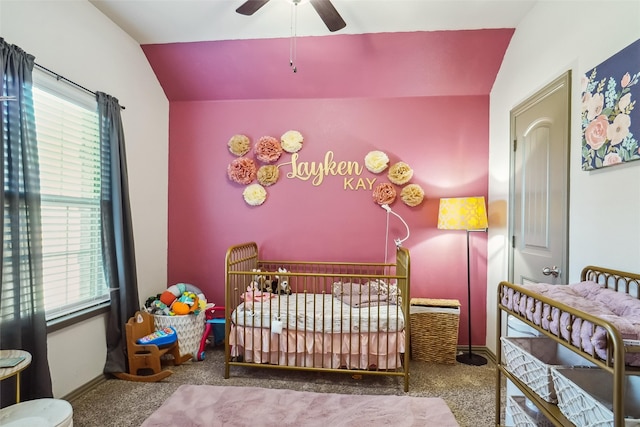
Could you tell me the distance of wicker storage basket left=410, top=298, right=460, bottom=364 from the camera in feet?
9.00

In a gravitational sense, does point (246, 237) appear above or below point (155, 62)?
below

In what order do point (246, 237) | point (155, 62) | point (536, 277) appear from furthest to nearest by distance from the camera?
point (246, 237)
point (155, 62)
point (536, 277)

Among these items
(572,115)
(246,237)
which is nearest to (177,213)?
(246,237)

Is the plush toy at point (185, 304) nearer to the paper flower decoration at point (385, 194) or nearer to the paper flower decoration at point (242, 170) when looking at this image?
the paper flower decoration at point (242, 170)

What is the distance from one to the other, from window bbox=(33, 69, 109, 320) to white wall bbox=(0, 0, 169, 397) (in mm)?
155

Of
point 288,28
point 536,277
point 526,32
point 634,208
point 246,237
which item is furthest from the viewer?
point 246,237

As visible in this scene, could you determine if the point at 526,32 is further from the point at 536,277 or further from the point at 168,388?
the point at 168,388

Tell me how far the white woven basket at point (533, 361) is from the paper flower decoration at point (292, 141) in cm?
224

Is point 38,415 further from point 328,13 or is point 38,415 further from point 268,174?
point 328,13

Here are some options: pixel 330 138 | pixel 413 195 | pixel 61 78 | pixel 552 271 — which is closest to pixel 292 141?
pixel 330 138

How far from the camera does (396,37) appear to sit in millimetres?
2711

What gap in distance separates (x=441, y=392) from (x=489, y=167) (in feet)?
6.28

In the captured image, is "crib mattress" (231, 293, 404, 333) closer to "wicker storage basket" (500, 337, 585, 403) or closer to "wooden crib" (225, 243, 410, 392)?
"wooden crib" (225, 243, 410, 392)

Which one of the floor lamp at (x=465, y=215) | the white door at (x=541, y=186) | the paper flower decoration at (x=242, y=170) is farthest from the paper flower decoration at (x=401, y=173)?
the paper flower decoration at (x=242, y=170)
